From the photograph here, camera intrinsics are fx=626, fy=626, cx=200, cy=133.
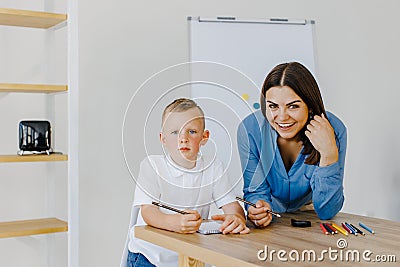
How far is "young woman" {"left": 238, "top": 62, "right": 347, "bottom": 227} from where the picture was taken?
5.97 ft

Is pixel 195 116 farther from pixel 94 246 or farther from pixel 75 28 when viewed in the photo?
pixel 94 246

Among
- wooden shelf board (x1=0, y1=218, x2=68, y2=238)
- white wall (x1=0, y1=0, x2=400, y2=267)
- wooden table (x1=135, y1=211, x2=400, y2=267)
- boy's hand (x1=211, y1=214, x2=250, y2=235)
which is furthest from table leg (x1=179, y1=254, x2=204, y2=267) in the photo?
white wall (x1=0, y1=0, x2=400, y2=267)

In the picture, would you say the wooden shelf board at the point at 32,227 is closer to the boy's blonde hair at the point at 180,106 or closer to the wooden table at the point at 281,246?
the wooden table at the point at 281,246

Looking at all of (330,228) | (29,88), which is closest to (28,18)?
(29,88)

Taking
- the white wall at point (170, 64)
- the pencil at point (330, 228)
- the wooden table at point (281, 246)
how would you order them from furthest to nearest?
the white wall at point (170, 64)
the pencil at point (330, 228)
the wooden table at point (281, 246)

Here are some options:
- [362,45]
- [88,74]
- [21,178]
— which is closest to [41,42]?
[88,74]

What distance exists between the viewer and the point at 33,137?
8.02 feet

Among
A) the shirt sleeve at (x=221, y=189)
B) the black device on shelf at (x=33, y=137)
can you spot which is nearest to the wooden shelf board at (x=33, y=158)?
the black device on shelf at (x=33, y=137)

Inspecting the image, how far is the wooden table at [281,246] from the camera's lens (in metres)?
1.28

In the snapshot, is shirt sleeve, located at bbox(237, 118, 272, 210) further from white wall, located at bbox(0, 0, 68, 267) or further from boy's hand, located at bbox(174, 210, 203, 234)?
white wall, located at bbox(0, 0, 68, 267)

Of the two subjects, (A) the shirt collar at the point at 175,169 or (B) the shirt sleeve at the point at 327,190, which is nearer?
(A) the shirt collar at the point at 175,169

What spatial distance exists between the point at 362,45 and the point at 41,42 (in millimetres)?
1795

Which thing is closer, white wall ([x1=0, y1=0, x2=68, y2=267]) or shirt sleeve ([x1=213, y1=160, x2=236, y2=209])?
shirt sleeve ([x1=213, y1=160, x2=236, y2=209])

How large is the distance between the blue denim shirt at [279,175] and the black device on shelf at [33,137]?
3.14 feet
